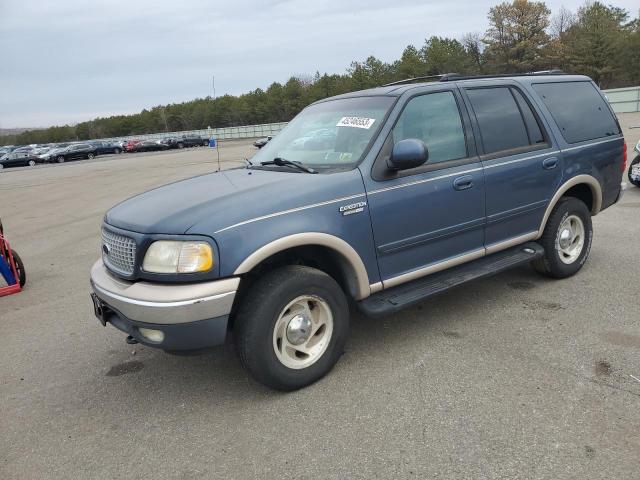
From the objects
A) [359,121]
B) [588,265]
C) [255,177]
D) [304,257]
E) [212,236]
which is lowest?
[588,265]

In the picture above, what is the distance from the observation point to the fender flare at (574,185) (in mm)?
4688

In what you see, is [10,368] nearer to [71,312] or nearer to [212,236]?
[71,312]

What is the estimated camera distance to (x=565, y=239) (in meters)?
4.99

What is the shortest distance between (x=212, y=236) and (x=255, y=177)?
2.93 ft

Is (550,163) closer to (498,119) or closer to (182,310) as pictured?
(498,119)

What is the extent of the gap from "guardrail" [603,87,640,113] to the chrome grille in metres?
34.8

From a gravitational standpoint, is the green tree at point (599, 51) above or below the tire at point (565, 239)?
above

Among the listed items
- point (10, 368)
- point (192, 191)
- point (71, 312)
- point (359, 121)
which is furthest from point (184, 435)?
point (71, 312)

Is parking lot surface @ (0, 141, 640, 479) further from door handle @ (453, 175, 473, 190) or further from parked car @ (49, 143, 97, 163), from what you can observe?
parked car @ (49, 143, 97, 163)

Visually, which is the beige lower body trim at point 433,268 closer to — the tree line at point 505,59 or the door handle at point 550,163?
the door handle at point 550,163

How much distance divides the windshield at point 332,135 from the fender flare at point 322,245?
60cm

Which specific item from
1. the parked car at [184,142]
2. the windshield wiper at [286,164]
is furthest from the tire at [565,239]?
the parked car at [184,142]

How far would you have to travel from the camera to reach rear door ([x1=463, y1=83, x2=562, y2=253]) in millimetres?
4203

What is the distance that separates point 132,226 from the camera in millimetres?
3225
